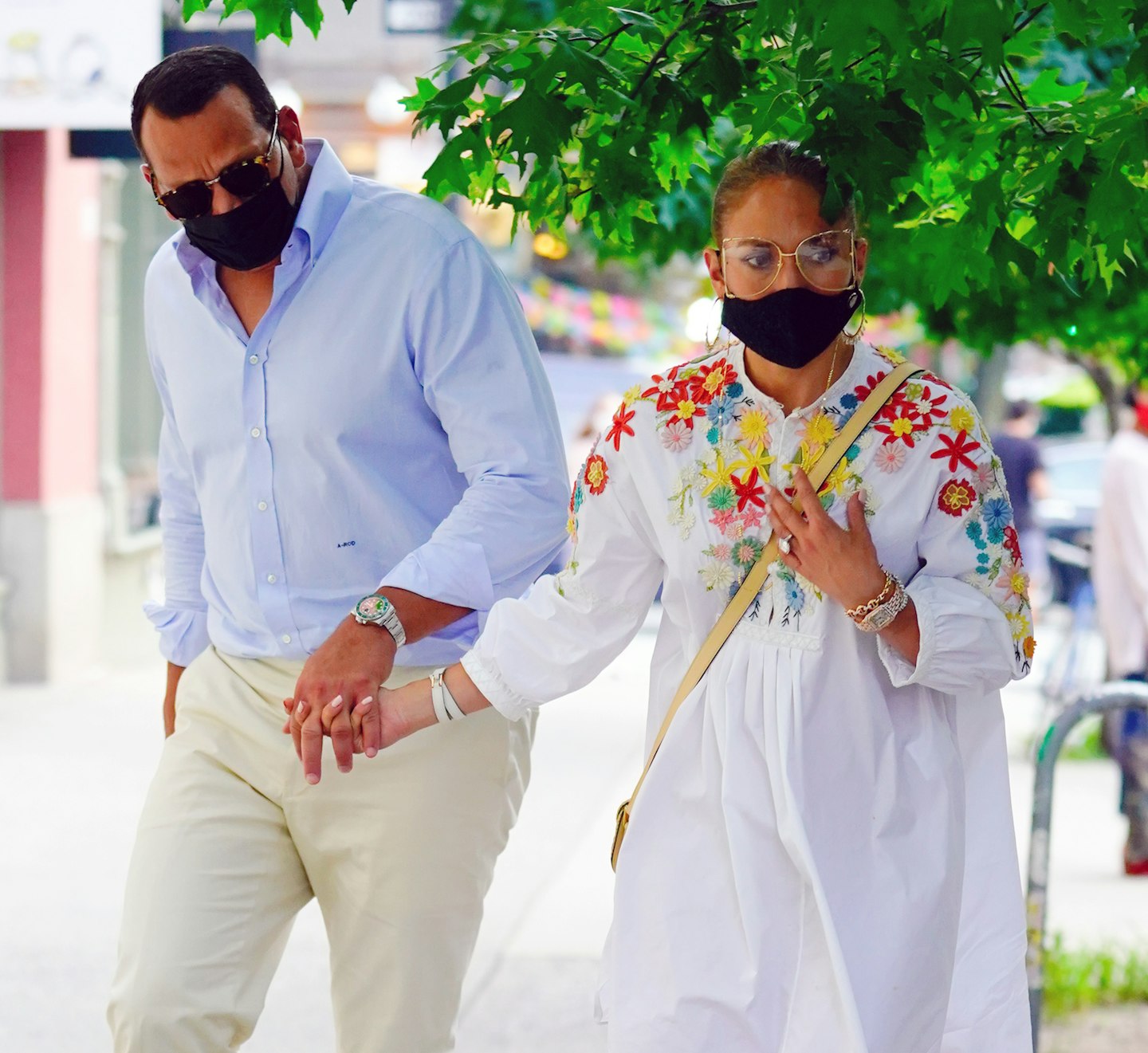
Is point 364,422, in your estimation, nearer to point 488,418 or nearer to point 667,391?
point 488,418

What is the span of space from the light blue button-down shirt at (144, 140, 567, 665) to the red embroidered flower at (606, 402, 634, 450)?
29cm

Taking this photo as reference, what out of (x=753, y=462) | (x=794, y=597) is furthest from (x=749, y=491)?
(x=794, y=597)

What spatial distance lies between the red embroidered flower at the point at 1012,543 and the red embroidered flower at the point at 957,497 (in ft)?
0.25

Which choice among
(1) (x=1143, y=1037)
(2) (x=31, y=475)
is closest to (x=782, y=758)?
Result: (1) (x=1143, y=1037)

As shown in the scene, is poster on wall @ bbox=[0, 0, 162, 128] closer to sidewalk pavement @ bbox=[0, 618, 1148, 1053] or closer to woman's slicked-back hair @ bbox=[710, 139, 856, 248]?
sidewalk pavement @ bbox=[0, 618, 1148, 1053]

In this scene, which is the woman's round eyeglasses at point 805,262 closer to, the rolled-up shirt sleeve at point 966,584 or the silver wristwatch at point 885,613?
the rolled-up shirt sleeve at point 966,584

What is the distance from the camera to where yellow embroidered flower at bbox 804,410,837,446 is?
2.45 metres

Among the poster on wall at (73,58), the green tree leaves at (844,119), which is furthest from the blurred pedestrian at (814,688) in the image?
the poster on wall at (73,58)

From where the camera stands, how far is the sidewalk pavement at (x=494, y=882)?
4859 millimetres

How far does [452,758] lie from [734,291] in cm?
92

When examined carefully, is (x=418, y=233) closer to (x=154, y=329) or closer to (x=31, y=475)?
(x=154, y=329)

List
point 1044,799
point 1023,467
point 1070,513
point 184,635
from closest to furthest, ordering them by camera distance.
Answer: point 184,635
point 1044,799
point 1023,467
point 1070,513

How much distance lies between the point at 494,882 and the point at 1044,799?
2.99 meters

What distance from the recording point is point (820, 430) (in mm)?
2453
